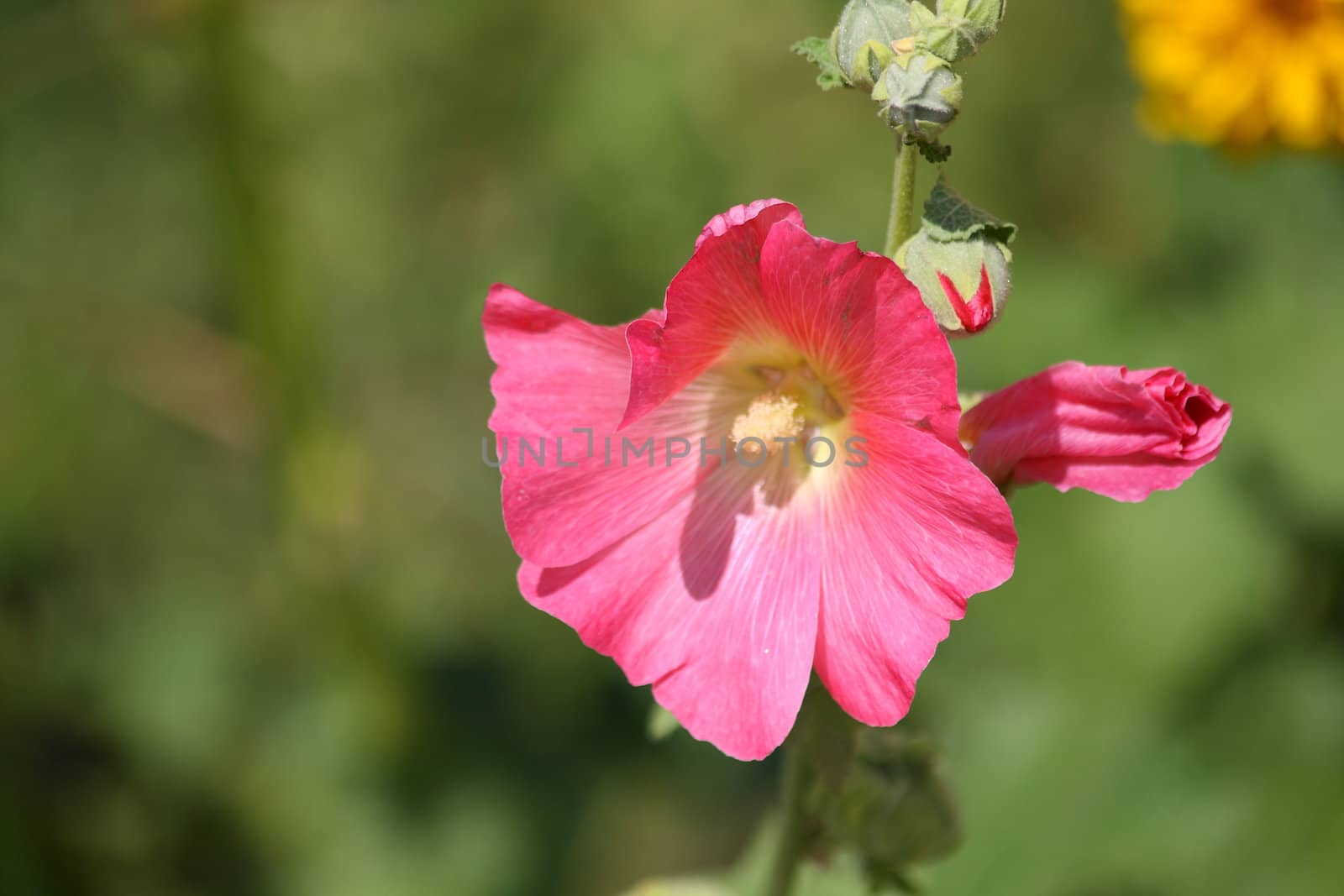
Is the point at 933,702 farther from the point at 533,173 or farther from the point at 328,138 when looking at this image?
the point at 328,138

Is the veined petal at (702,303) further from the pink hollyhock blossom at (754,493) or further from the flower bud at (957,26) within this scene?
the flower bud at (957,26)

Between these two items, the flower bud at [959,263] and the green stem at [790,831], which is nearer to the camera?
the flower bud at [959,263]

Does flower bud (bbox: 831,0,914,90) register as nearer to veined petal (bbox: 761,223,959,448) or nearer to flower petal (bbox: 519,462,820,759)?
veined petal (bbox: 761,223,959,448)

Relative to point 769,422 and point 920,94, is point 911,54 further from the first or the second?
point 769,422

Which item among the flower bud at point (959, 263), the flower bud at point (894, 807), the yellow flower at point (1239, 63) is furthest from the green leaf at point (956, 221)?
the yellow flower at point (1239, 63)

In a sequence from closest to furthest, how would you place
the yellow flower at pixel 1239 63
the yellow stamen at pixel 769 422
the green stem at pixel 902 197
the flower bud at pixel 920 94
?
the flower bud at pixel 920 94 → the green stem at pixel 902 197 → the yellow stamen at pixel 769 422 → the yellow flower at pixel 1239 63

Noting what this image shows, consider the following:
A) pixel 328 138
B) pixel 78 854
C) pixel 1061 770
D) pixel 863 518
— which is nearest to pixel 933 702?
pixel 1061 770
